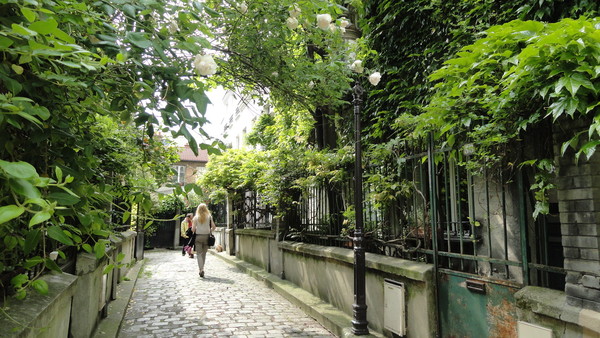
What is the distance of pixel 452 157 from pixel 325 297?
3.88 m

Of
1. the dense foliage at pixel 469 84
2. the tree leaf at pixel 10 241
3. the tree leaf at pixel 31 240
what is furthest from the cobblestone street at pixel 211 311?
the tree leaf at pixel 31 240

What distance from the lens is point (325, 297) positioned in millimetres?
7043

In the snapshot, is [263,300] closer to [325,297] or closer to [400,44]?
[325,297]

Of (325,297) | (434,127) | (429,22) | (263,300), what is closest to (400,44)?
(429,22)

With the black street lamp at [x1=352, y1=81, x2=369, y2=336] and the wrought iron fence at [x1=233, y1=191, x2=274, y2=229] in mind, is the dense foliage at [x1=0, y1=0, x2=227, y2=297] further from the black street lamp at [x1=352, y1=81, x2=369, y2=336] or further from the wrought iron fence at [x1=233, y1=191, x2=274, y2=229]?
the wrought iron fence at [x1=233, y1=191, x2=274, y2=229]

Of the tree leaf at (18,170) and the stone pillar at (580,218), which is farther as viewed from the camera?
the stone pillar at (580,218)

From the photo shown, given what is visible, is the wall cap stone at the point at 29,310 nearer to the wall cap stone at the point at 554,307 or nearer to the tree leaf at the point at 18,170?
the tree leaf at the point at 18,170

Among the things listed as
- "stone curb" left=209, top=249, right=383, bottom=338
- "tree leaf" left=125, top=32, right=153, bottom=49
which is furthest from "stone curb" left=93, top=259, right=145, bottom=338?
"tree leaf" left=125, top=32, right=153, bottom=49

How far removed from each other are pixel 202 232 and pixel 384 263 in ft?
23.2

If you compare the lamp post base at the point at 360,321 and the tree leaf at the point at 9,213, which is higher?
the tree leaf at the point at 9,213

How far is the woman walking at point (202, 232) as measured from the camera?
10.8 m

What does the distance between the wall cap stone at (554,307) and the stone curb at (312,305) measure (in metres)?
2.39

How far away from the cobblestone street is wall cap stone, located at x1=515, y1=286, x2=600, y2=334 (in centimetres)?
312

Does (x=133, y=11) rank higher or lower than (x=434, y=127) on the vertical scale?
higher
